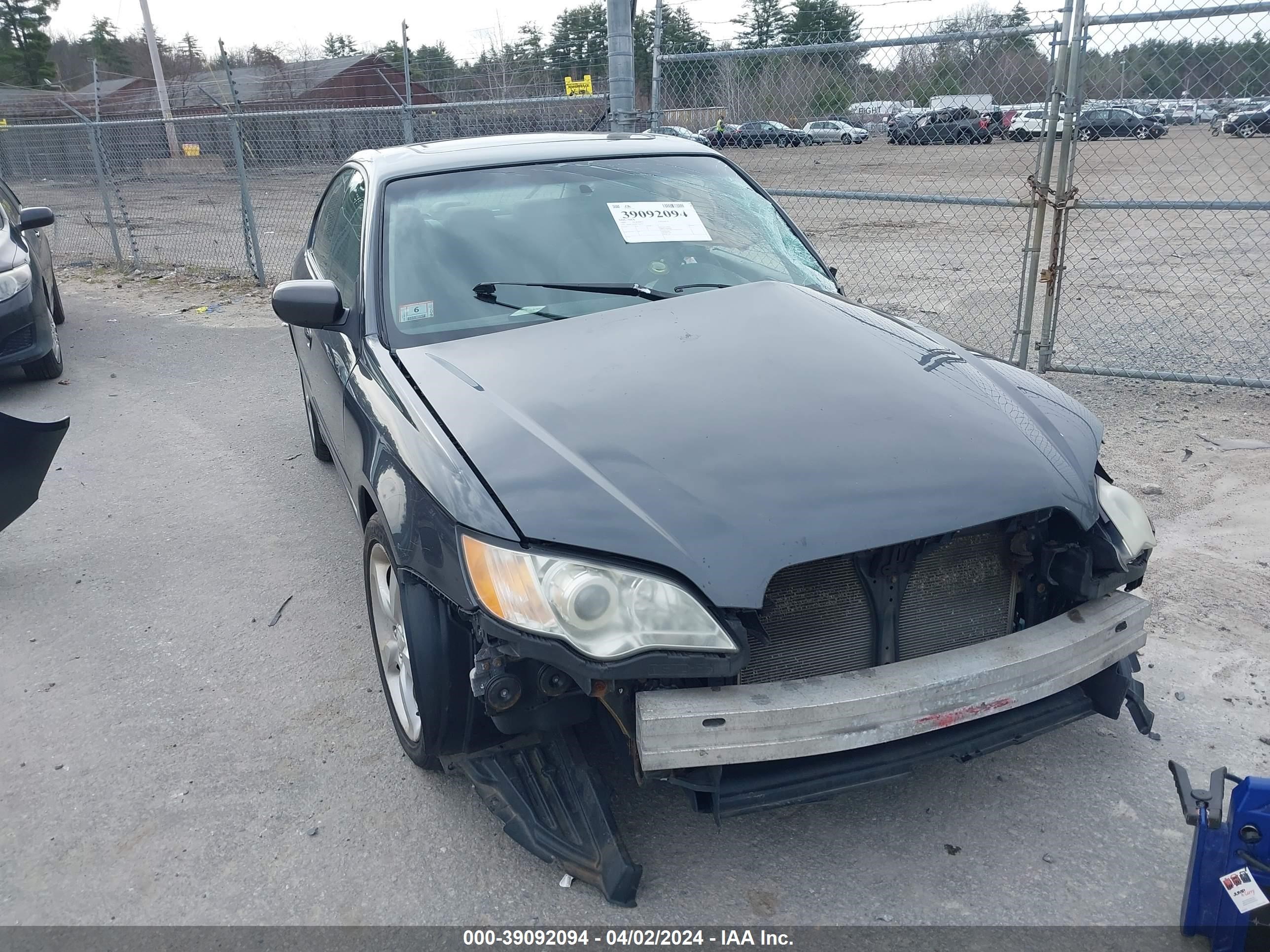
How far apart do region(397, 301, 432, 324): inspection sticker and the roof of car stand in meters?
0.70

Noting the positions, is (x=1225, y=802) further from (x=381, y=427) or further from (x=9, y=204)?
(x=9, y=204)

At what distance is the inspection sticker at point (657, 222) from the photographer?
354 cm

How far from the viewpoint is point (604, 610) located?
2121 mm

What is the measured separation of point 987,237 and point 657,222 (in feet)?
37.1

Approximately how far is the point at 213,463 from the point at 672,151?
317 centimetres

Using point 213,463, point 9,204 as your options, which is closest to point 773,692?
point 213,463

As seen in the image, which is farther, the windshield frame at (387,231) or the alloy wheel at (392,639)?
the windshield frame at (387,231)

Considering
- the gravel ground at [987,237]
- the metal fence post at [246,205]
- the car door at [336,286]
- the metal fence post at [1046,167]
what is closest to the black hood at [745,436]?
the car door at [336,286]

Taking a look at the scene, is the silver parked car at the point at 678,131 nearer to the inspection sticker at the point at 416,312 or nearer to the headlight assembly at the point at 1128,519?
the inspection sticker at the point at 416,312

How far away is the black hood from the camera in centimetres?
217

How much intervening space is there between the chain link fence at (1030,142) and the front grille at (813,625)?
3.96 meters

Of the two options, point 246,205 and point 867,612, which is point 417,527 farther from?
point 246,205

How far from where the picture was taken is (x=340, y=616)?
3797 millimetres

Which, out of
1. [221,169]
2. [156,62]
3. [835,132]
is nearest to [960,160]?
[835,132]
